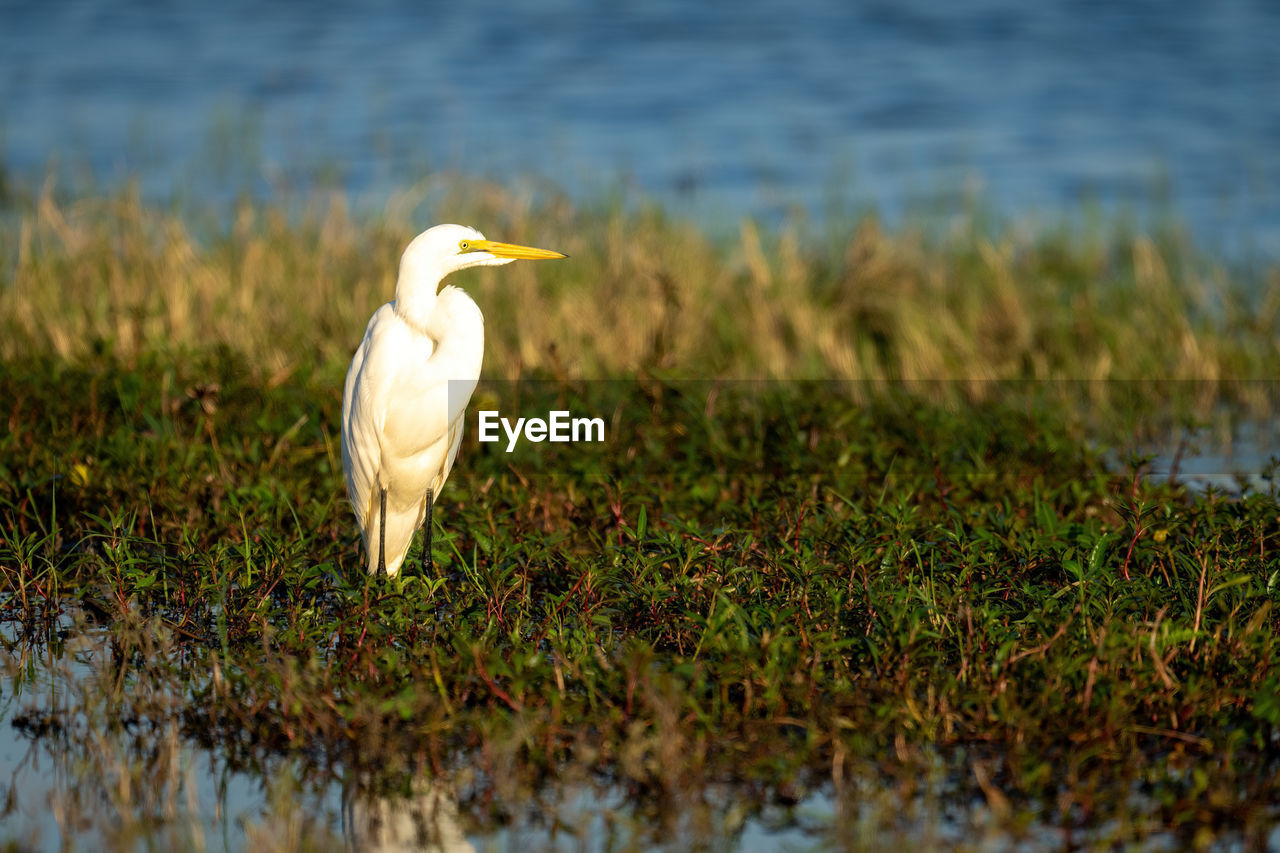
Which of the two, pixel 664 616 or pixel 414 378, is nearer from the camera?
pixel 664 616

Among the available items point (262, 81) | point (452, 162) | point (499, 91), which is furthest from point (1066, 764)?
point (262, 81)

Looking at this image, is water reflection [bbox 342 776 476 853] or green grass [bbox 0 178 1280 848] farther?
green grass [bbox 0 178 1280 848]

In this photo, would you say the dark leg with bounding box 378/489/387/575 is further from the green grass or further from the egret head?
the egret head

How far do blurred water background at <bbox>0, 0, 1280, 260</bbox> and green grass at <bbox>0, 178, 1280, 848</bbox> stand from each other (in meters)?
4.07

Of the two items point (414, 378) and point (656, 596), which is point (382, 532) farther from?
point (656, 596)

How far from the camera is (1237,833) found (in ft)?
9.00

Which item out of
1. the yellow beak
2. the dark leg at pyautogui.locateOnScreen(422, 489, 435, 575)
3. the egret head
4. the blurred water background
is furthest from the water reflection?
the blurred water background

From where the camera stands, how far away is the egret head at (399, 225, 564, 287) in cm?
400

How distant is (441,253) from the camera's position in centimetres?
404

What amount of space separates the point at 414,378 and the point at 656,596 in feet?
3.08

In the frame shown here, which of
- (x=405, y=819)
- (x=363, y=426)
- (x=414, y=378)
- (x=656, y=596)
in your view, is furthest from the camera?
(x=363, y=426)

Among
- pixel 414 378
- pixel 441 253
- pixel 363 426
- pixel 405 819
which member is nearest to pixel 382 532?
pixel 363 426

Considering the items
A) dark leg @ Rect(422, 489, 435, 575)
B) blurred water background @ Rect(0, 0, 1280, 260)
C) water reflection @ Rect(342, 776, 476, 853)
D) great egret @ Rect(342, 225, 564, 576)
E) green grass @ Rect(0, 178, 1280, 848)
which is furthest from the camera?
blurred water background @ Rect(0, 0, 1280, 260)

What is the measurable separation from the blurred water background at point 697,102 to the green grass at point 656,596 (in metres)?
4.07
